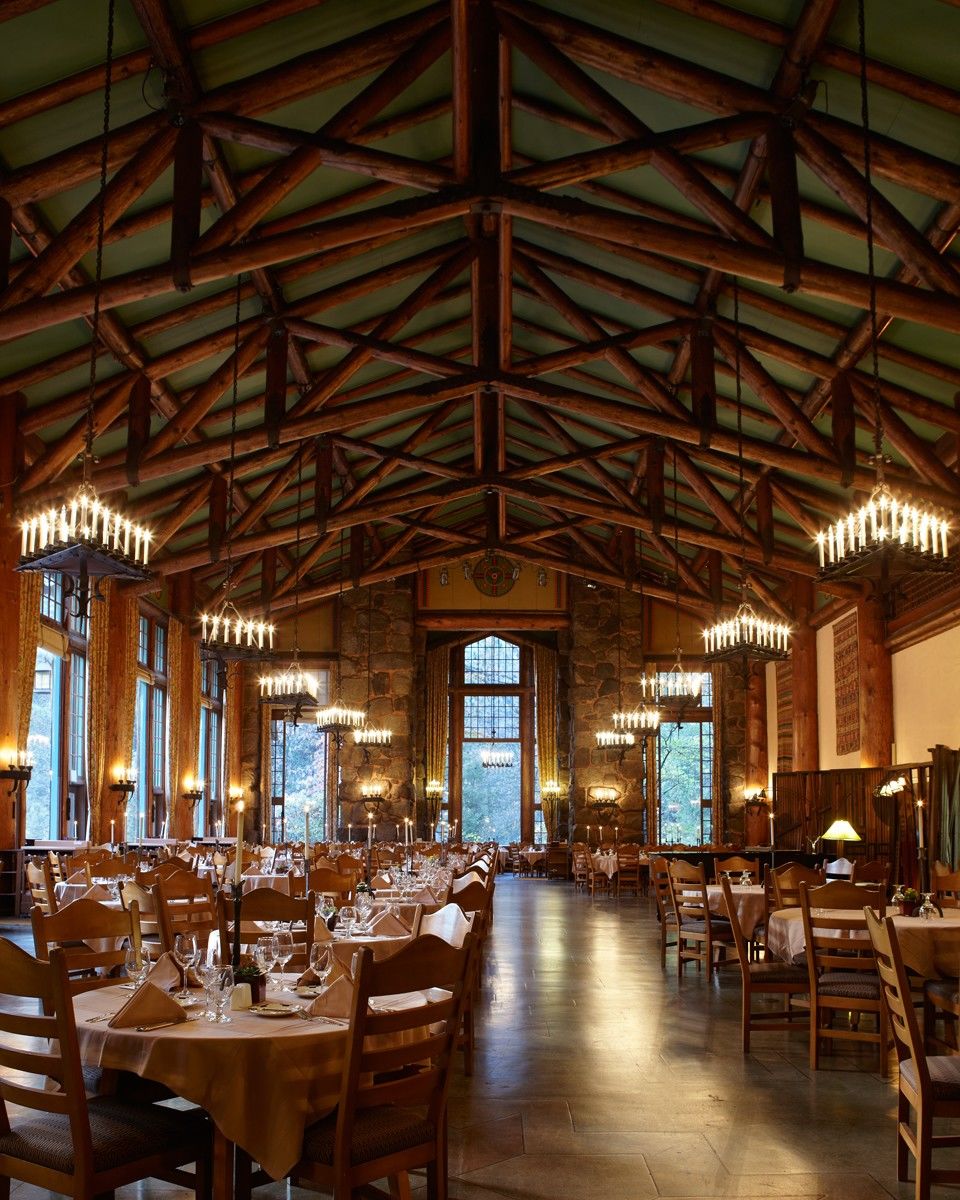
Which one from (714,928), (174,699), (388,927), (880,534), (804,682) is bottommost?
(714,928)

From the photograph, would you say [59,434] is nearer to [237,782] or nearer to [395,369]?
[395,369]

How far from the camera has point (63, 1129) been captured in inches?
125

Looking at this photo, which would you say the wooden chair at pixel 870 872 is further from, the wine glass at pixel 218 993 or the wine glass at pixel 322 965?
→ the wine glass at pixel 218 993

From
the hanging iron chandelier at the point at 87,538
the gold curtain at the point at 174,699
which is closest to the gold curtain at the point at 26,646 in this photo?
the hanging iron chandelier at the point at 87,538

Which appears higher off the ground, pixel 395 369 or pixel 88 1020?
pixel 395 369

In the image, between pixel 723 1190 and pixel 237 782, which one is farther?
pixel 237 782

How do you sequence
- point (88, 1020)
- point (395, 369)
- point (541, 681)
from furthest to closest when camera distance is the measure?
point (541, 681)
point (395, 369)
point (88, 1020)

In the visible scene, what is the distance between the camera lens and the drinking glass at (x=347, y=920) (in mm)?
5766

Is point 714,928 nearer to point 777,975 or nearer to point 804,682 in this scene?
point 777,975

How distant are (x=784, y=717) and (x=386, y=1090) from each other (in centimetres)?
1905

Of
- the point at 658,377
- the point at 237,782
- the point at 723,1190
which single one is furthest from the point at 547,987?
the point at 237,782

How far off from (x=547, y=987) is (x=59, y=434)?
345 inches

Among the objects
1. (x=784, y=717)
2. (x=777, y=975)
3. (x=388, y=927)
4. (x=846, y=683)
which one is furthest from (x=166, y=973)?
(x=784, y=717)

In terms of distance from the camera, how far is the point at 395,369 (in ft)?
51.6
